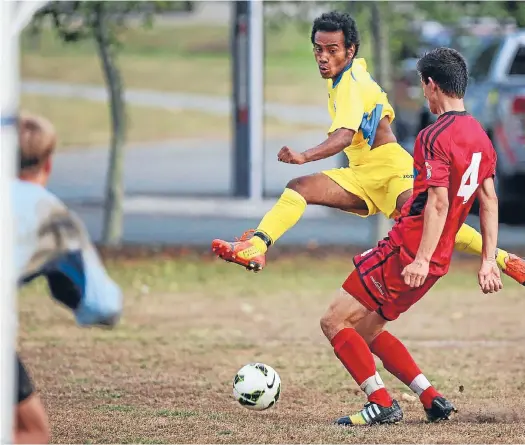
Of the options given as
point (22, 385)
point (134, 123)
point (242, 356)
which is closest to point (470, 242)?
point (22, 385)

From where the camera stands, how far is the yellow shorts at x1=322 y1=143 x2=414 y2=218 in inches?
277

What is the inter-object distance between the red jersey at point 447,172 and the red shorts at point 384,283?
8cm

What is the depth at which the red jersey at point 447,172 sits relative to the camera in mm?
6301

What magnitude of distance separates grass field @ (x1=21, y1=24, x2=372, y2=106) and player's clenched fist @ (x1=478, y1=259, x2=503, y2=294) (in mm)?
28166

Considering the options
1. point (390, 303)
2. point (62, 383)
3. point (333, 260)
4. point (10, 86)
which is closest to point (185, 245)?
point (333, 260)

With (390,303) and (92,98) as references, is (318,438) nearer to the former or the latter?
(390,303)

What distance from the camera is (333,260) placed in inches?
564

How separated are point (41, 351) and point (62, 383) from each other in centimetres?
134

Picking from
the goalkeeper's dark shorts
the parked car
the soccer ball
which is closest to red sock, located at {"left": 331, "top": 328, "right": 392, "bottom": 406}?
the soccer ball

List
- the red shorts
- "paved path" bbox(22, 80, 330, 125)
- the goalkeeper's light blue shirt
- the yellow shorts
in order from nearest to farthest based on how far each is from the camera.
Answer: the goalkeeper's light blue shirt → the red shorts → the yellow shorts → "paved path" bbox(22, 80, 330, 125)

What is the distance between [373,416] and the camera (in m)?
6.82

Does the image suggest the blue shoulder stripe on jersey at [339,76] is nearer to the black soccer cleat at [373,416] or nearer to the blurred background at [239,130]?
the black soccer cleat at [373,416]

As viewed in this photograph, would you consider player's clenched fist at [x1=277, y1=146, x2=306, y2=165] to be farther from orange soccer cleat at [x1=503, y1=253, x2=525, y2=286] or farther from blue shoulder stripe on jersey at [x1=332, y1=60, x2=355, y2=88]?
orange soccer cleat at [x1=503, y1=253, x2=525, y2=286]

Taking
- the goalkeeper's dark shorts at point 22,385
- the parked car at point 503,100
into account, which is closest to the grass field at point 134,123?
the parked car at point 503,100
